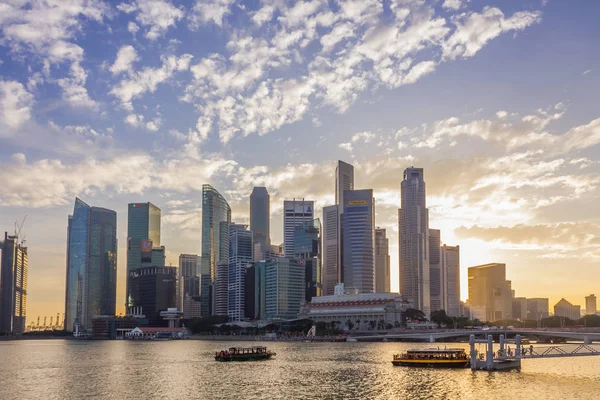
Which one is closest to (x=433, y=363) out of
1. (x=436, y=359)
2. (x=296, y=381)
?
(x=436, y=359)

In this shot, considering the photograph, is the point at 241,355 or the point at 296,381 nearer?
the point at 296,381

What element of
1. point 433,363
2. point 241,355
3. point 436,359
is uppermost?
point 436,359

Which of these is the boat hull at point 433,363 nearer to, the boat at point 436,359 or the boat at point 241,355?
the boat at point 436,359

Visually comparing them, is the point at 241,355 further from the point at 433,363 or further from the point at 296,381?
the point at 296,381

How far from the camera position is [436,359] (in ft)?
472

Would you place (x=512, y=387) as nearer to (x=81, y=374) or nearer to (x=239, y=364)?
(x=239, y=364)

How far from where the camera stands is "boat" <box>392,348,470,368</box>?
462ft

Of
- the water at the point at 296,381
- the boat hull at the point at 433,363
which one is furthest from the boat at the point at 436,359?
the water at the point at 296,381

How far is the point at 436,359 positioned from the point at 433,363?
107 centimetres

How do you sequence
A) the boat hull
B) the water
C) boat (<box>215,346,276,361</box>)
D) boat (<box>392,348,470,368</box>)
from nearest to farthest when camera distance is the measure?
the water, the boat hull, boat (<box>392,348,470,368</box>), boat (<box>215,346,276,361</box>)

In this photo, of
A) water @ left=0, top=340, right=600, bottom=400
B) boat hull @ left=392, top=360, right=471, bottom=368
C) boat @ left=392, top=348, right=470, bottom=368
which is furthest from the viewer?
boat @ left=392, top=348, right=470, bottom=368

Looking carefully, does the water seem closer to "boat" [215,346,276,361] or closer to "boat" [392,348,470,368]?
"boat" [392,348,470,368]

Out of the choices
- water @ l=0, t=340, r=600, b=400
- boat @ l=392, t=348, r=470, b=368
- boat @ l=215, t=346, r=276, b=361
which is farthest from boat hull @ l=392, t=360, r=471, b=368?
boat @ l=215, t=346, r=276, b=361

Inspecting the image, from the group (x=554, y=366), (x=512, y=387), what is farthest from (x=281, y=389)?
(x=554, y=366)
